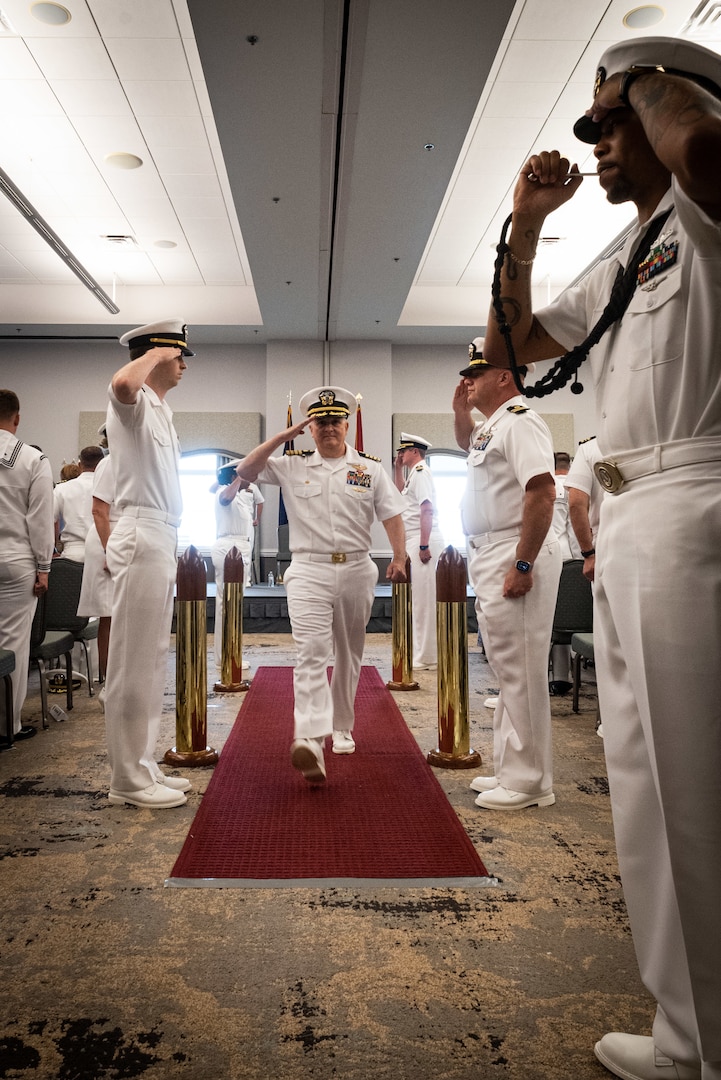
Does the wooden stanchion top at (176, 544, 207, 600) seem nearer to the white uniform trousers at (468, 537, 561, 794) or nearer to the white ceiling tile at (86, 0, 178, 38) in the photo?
the white uniform trousers at (468, 537, 561, 794)

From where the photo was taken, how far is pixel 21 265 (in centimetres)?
1020

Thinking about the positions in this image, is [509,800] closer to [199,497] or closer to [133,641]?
[133,641]

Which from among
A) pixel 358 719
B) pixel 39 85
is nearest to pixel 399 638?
pixel 358 719

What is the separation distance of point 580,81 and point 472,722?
499 cm

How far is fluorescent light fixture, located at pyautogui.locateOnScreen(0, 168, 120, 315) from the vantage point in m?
7.26

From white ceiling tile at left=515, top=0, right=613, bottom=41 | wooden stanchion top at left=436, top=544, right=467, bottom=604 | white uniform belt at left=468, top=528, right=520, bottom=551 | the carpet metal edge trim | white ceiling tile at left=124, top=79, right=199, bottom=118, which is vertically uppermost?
white ceiling tile at left=124, top=79, right=199, bottom=118

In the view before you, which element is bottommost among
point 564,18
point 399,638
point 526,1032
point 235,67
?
point 526,1032

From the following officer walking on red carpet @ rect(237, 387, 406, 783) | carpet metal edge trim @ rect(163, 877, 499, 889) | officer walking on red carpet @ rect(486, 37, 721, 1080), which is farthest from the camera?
officer walking on red carpet @ rect(237, 387, 406, 783)

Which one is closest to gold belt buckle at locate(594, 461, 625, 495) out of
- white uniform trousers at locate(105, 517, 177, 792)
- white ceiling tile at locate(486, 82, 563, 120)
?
white uniform trousers at locate(105, 517, 177, 792)

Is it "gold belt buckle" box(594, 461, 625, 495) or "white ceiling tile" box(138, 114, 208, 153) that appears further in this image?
"white ceiling tile" box(138, 114, 208, 153)

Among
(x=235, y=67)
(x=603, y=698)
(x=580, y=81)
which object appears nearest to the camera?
(x=603, y=698)

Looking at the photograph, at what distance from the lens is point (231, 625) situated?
554 centimetres

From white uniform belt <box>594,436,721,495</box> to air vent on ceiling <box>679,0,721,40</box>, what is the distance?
5391mm

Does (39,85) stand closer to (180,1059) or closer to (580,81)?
(580,81)
